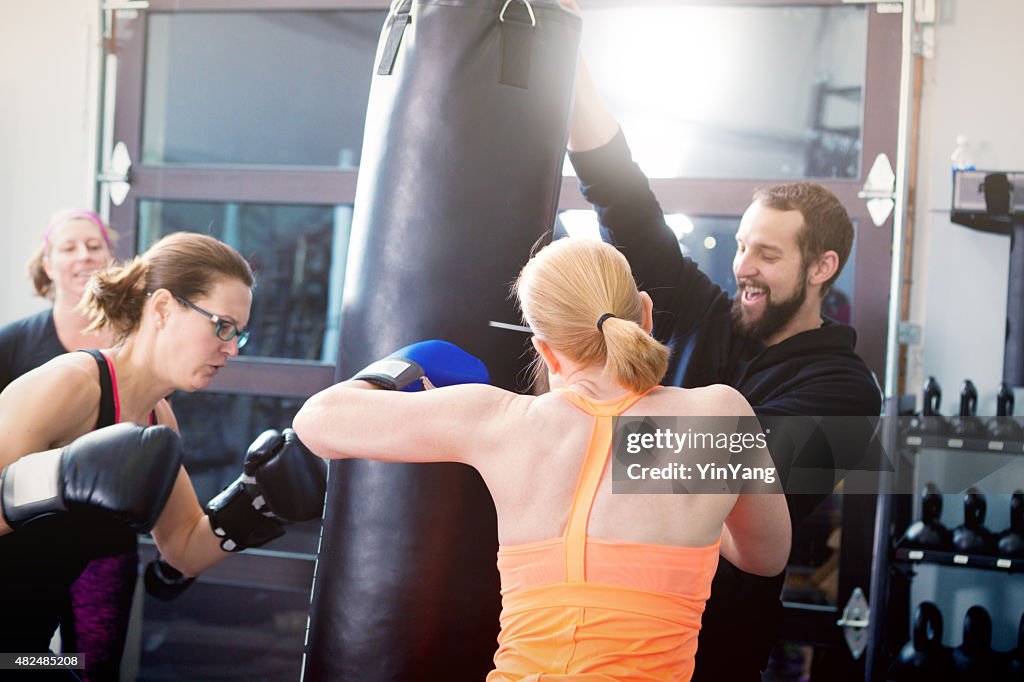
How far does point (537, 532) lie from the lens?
4.37 ft

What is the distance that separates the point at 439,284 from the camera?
165cm

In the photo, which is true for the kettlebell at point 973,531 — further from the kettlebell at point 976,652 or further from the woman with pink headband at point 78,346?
the woman with pink headband at point 78,346

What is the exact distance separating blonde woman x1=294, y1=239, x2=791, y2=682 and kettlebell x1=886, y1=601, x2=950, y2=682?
145cm

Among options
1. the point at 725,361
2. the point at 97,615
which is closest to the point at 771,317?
the point at 725,361

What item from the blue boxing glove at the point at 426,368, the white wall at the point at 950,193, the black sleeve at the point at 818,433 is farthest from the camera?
the white wall at the point at 950,193

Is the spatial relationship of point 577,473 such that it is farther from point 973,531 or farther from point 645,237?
point 973,531

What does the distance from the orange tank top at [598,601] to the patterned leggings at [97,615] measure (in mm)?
1397

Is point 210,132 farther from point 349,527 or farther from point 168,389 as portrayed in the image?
point 349,527

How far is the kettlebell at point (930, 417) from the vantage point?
96.6 inches

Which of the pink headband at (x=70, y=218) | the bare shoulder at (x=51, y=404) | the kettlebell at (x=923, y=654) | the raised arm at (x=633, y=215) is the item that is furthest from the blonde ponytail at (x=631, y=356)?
the pink headband at (x=70, y=218)

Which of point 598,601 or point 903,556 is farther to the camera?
point 903,556

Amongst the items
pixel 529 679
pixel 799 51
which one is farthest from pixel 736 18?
pixel 529 679

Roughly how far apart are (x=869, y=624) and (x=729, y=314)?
1050 mm

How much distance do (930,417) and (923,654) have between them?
66 centimetres
